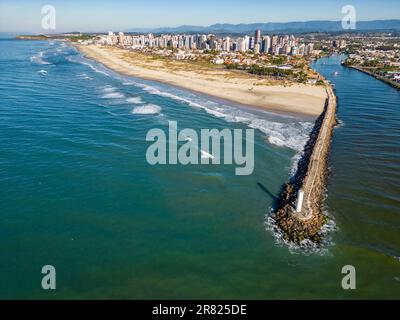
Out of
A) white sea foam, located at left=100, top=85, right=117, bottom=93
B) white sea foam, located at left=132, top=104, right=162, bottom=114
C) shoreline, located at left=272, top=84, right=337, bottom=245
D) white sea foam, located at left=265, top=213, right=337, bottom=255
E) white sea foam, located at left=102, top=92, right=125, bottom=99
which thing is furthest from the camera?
white sea foam, located at left=100, top=85, right=117, bottom=93

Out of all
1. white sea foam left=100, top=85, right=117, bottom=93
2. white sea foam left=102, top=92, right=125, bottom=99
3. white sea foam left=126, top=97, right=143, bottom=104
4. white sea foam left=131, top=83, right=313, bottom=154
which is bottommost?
white sea foam left=131, top=83, right=313, bottom=154

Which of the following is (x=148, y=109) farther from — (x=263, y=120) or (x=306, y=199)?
(x=306, y=199)

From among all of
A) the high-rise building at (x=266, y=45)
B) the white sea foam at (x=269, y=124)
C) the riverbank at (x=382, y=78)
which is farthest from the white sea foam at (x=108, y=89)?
the high-rise building at (x=266, y=45)

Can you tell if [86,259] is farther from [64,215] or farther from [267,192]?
[267,192]

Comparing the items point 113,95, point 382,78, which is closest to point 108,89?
point 113,95

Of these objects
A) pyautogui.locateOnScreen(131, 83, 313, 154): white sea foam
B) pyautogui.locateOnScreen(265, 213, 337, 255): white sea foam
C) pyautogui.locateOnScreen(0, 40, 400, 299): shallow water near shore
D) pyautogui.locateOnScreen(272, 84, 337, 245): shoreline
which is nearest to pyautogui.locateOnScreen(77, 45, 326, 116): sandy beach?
pyautogui.locateOnScreen(131, 83, 313, 154): white sea foam

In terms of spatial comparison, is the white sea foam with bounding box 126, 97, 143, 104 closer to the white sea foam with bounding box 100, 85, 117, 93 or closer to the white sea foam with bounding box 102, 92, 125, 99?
the white sea foam with bounding box 102, 92, 125, 99
